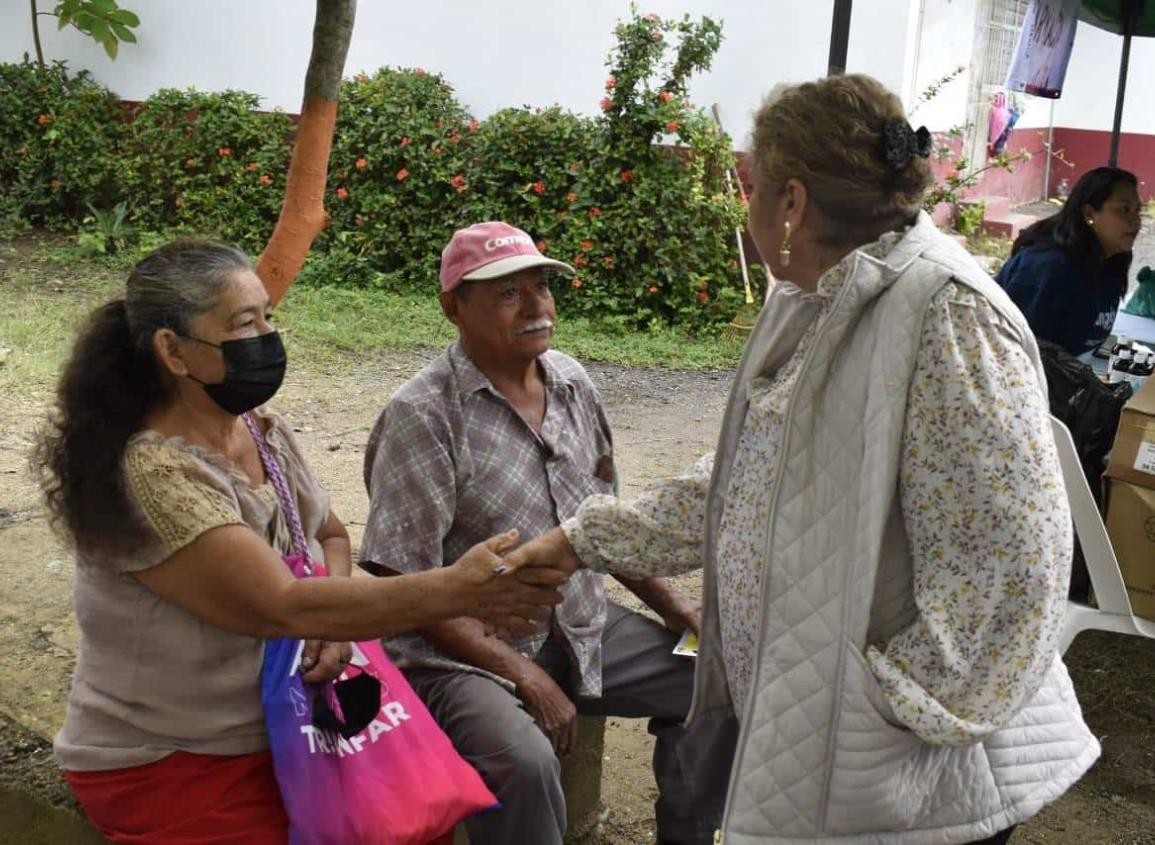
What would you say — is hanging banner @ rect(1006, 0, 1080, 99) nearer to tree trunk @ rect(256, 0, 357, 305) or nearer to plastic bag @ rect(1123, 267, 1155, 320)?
plastic bag @ rect(1123, 267, 1155, 320)

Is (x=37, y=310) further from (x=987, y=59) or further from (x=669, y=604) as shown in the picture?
(x=987, y=59)

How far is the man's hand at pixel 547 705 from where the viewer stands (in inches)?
109

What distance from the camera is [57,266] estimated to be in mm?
11039

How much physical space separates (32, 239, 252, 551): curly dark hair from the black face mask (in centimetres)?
Result: 9

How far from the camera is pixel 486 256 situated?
2949 millimetres

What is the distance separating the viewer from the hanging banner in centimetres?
661

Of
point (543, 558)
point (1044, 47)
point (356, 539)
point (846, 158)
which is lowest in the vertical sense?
point (356, 539)

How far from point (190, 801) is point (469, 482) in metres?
0.92

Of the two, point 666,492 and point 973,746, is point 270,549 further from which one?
point 973,746

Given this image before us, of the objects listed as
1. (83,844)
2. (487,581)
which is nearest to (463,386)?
(487,581)

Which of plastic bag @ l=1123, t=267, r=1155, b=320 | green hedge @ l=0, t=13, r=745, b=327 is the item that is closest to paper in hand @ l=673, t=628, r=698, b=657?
plastic bag @ l=1123, t=267, r=1155, b=320

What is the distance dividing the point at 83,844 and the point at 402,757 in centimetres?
81

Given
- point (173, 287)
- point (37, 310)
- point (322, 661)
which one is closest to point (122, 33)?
point (37, 310)

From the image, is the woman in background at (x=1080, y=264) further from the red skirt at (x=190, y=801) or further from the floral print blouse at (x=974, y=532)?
the red skirt at (x=190, y=801)
